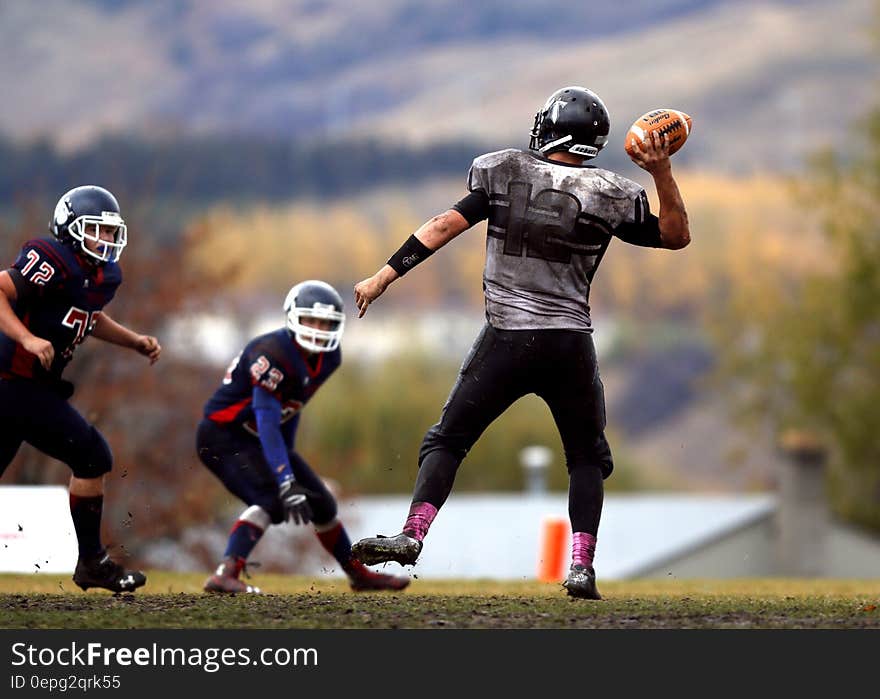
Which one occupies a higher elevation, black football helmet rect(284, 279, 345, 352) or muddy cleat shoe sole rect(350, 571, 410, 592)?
black football helmet rect(284, 279, 345, 352)

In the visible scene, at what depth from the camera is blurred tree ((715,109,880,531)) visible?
4212 centimetres

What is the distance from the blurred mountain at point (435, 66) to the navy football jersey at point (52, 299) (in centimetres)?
10028

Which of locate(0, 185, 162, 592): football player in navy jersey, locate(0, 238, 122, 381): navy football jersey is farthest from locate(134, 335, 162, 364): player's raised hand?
locate(0, 238, 122, 381): navy football jersey

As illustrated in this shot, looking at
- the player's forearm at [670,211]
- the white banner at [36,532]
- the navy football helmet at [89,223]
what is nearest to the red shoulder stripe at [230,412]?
the white banner at [36,532]

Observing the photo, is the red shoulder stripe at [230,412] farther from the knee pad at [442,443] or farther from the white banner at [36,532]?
the knee pad at [442,443]

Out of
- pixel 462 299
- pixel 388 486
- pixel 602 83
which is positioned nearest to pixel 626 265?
pixel 462 299

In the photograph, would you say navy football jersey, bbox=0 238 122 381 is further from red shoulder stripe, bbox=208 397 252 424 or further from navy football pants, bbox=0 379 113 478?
red shoulder stripe, bbox=208 397 252 424

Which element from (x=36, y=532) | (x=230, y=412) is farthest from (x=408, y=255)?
(x=36, y=532)

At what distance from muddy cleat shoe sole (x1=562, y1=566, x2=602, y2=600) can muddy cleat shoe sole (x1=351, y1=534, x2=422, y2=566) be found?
85cm

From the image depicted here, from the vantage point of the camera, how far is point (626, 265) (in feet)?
312

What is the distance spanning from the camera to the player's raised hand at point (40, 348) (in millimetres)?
7648

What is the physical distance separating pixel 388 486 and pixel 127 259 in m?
18.5

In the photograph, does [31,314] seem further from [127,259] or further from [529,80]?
[529,80]
